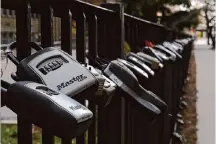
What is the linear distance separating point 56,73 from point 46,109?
7.4 inches

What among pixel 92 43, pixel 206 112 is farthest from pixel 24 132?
pixel 206 112

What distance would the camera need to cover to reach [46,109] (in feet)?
3.18

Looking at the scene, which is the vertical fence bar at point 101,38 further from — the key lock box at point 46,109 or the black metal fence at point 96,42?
the key lock box at point 46,109

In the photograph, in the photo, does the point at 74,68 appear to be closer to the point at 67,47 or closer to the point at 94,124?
the point at 67,47

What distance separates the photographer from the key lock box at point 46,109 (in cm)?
96

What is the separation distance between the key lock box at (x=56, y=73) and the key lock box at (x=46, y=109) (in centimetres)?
10

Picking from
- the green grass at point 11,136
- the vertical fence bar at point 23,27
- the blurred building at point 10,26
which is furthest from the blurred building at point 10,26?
the green grass at point 11,136

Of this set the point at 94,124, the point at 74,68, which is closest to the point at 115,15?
the point at 94,124

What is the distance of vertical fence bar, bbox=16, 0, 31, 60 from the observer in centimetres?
123

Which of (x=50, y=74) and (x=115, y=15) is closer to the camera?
(x=50, y=74)

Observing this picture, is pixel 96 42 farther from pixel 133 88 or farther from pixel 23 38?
pixel 23 38

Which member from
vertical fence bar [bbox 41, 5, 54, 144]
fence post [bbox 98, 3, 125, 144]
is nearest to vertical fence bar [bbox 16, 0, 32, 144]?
vertical fence bar [bbox 41, 5, 54, 144]

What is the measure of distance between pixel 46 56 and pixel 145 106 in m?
0.57

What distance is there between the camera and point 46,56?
45.2 inches
